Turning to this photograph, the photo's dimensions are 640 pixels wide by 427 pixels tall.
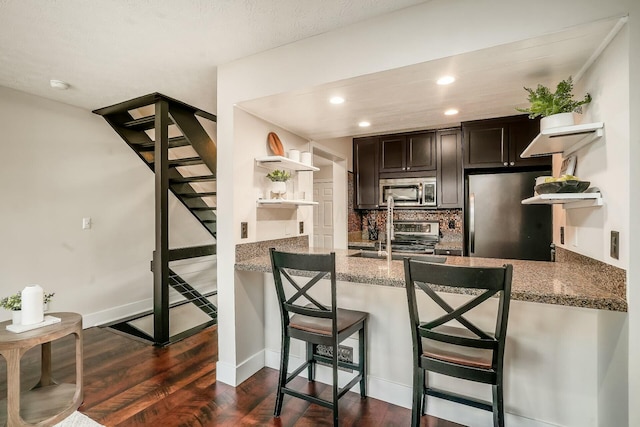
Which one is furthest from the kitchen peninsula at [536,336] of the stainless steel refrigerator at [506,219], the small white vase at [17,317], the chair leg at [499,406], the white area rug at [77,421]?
the small white vase at [17,317]

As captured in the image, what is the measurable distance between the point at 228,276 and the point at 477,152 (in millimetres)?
2984

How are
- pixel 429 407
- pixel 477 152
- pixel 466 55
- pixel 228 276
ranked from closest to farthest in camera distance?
pixel 466 55
pixel 429 407
pixel 228 276
pixel 477 152

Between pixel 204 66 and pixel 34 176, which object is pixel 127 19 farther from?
pixel 34 176

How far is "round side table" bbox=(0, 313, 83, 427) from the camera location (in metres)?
1.71

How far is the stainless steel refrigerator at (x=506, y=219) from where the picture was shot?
3154 millimetres

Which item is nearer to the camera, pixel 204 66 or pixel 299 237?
pixel 204 66

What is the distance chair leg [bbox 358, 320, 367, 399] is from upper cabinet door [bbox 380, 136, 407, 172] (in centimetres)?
271

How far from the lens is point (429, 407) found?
1.99m

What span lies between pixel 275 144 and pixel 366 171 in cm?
203

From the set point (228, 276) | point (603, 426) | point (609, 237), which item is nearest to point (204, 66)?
point (228, 276)

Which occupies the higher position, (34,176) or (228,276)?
(34,176)

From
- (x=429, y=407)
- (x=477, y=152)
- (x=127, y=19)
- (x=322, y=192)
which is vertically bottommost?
(x=429, y=407)

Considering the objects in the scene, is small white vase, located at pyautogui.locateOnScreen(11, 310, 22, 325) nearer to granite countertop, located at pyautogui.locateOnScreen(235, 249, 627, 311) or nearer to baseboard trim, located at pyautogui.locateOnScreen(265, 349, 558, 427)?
granite countertop, located at pyautogui.locateOnScreen(235, 249, 627, 311)

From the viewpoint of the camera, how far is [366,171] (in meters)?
4.52
